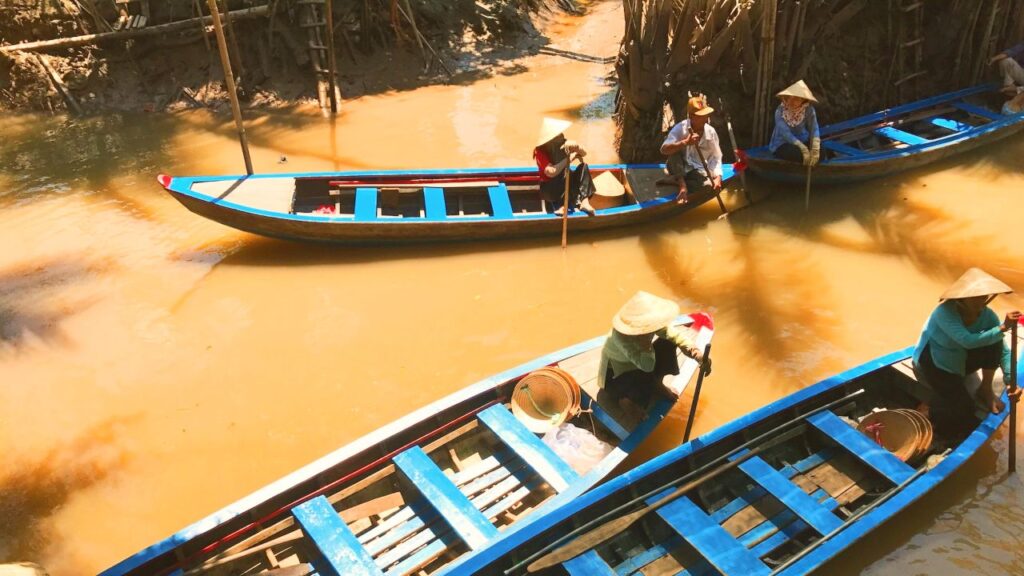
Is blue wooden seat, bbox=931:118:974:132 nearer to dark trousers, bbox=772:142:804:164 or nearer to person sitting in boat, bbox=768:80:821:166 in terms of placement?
person sitting in boat, bbox=768:80:821:166

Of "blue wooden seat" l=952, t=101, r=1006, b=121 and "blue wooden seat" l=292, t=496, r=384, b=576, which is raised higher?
"blue wooden seat" l=952, t=101, r=1006, b=121

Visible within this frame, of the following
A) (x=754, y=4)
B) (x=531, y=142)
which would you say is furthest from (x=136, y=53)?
(x=754, y=4)

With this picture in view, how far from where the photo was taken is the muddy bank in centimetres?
1170

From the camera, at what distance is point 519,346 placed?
6848 millimetres

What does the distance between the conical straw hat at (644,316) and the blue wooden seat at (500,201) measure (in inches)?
131

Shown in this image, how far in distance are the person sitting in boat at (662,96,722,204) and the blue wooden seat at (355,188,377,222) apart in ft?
10.5

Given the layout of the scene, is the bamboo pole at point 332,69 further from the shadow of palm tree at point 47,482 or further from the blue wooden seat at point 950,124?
the blue wooden seat at point 950,124

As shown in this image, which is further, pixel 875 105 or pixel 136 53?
pixel 136 53

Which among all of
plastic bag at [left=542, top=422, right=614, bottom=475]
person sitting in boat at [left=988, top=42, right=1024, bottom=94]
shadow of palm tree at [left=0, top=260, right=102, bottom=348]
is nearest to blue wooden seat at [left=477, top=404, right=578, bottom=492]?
plastic bag at [left=542, top=422, right=614, bottom=475]

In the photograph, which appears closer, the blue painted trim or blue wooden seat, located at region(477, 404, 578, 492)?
the blue painted trim

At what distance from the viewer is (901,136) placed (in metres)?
9.39

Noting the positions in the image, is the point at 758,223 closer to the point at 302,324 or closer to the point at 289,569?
the point at 302,324

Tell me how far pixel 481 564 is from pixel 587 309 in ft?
11.9

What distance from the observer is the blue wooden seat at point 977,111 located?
9.76 meters
